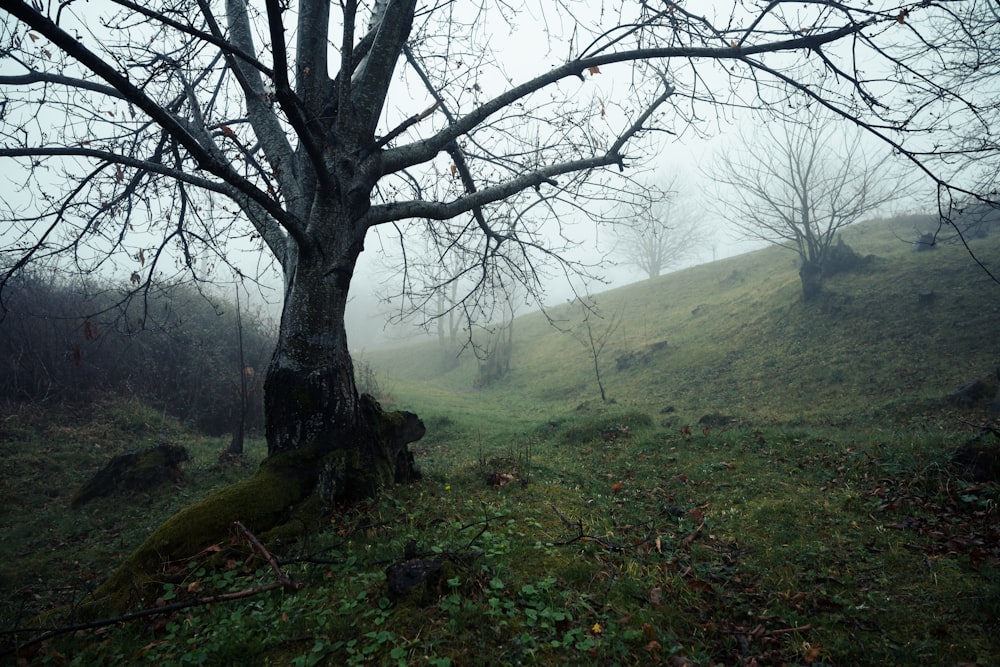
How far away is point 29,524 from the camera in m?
6.56

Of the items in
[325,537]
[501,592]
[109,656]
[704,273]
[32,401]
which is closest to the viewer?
[109,656]

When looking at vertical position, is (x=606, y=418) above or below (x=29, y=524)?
below

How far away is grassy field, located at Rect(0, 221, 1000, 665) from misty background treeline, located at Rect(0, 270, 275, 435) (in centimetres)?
115

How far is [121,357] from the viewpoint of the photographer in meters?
13.0

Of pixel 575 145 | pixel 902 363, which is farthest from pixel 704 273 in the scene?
pixel 575 145

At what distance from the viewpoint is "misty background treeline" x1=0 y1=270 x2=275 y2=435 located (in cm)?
1091

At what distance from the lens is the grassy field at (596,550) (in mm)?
2738

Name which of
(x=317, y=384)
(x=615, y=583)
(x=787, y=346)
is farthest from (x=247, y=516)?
(x=787, y=346)

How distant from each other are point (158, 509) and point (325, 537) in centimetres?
503

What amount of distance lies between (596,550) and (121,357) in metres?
15.1

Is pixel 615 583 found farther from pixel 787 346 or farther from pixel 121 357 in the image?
pixel 787 346

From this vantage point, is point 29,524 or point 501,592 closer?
point 501,592

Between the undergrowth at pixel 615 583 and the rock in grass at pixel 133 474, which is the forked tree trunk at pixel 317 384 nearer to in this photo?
the undergrowth at pixel 615 583

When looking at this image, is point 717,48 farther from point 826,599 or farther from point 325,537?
point 325,537
